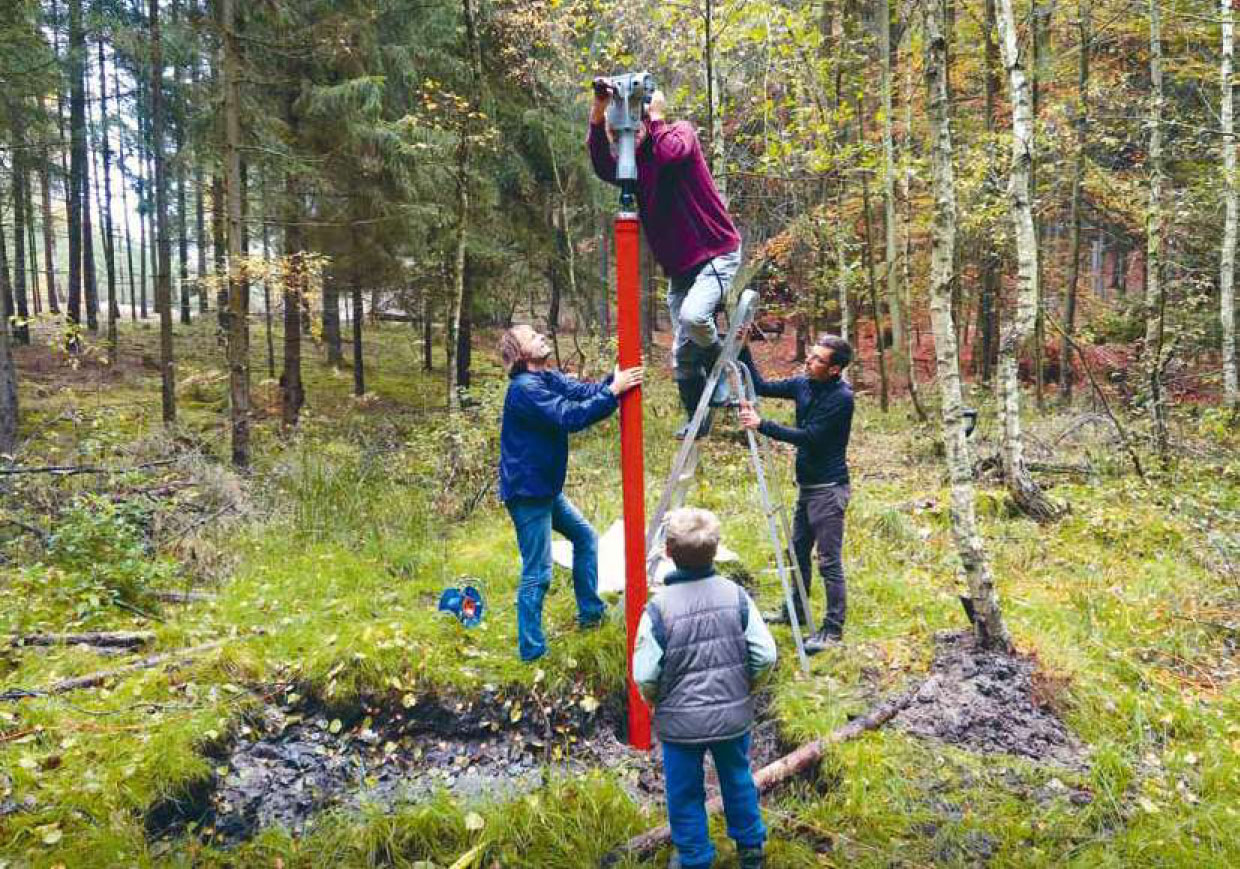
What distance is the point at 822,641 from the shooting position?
4645 millimetres

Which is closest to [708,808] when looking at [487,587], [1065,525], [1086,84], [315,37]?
[487,587]

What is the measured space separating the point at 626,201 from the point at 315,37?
9757 millimetres

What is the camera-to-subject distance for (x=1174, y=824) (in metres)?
3.06

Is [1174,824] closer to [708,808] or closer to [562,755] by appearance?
[708,808]

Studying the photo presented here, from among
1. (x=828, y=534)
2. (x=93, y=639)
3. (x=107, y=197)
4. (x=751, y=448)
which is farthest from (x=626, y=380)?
(x=107, y=197)

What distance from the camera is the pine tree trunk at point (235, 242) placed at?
9586mm

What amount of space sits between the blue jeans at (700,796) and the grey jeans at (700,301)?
2106mm

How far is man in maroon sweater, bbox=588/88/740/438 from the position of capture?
12.2 feet

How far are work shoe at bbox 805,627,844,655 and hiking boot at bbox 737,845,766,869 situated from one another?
5.66 feet

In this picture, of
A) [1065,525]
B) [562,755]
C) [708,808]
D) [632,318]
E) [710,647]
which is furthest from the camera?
[1065,525]

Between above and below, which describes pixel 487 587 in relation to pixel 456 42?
below

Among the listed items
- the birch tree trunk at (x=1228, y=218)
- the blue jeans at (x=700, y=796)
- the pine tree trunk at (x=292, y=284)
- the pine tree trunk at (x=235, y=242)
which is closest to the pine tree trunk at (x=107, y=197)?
the pine tree trunk at (x=292, y=284)

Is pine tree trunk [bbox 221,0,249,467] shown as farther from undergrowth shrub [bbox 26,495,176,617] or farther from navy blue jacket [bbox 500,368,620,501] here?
navy blue jacket [bbox 500,368,620,501]

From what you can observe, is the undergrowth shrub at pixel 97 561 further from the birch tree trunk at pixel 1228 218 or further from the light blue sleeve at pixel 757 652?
the birch tree trunk at pixel 1228 218
